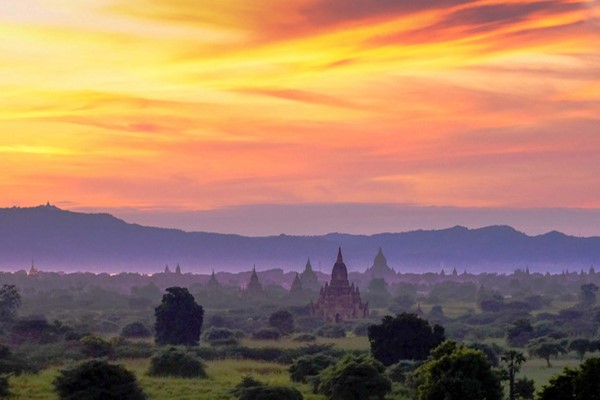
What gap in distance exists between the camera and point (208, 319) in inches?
5969

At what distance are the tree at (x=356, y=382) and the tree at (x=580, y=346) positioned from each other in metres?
37.2

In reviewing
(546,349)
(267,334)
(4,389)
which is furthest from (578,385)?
(267,334)

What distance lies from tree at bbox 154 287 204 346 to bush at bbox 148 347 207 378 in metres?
27.5

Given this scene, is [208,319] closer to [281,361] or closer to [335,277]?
[335,277]

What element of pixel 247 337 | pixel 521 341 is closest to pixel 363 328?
pixel 247 337

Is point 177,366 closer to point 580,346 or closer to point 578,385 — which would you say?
point 578,385

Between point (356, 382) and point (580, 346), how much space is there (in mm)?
39997

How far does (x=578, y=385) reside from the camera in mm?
40125

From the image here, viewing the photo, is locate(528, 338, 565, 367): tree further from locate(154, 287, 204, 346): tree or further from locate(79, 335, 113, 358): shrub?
locate(79, 335, 113, 358): shrub

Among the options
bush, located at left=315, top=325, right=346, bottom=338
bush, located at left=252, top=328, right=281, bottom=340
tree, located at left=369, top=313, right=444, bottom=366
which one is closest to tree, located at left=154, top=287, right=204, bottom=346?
bush, located at left=252, top=328, right=281, bottom=340

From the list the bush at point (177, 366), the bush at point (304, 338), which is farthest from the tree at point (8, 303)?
the bush at point (177, 366)

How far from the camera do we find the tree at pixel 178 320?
100m

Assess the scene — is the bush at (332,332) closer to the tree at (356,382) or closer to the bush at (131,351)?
the bush at (131,351)

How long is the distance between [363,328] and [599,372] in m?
96.8
